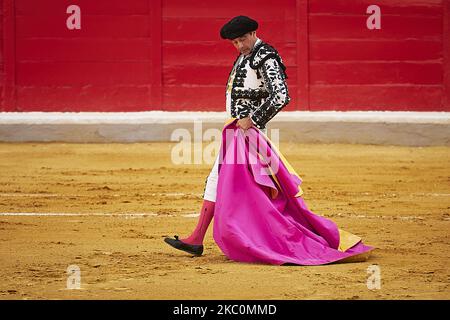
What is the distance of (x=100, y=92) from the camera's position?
1280 cm

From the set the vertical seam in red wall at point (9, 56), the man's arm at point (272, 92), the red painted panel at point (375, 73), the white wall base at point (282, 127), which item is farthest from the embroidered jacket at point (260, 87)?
the vertical seam in red wall at point (9, 56)

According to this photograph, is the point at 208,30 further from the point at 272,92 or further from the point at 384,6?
the point at 272,92

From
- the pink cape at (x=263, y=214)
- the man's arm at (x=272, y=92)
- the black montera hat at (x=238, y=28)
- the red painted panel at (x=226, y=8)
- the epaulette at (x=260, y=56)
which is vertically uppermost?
the red painted panel at (x=226, y=8)

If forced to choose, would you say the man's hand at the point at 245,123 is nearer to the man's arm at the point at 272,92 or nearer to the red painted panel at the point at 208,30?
the man's arm at the point at 272,92

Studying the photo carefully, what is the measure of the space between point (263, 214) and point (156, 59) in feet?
22.9

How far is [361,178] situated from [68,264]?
4.37 metres

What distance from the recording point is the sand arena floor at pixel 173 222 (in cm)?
532

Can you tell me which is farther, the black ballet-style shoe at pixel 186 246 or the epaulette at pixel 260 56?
the black ballet-style shoe at pixel 186 246

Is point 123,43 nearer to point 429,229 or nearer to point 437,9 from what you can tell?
point 437,9

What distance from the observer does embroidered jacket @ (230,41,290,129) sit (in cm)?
588

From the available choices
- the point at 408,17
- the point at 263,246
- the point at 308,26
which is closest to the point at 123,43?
the point at 308,26

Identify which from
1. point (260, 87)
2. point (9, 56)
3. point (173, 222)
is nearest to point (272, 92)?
point (260, 87)

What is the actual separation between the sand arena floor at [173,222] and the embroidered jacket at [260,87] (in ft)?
2.46

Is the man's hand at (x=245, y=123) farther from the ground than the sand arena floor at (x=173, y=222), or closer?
farther from the ground
